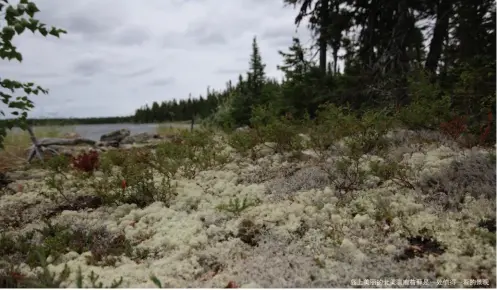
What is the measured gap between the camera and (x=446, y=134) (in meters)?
5.83

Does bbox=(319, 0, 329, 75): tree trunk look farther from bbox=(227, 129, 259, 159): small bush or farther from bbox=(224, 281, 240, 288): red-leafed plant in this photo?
bbox=(224, 281, 240, 288): red-leafed plant

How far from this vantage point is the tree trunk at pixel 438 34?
11.2 m

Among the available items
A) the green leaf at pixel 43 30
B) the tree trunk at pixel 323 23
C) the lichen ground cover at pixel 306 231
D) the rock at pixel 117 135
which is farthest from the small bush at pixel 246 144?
the rock at pixel 117 135

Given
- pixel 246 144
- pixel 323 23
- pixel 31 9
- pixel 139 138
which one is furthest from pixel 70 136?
pixel 31 9

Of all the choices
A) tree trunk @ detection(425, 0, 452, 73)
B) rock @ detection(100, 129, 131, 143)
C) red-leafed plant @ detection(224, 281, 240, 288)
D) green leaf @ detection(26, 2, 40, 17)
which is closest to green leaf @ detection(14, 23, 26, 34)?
green leaf @ detection(26, 2, 40, 17)

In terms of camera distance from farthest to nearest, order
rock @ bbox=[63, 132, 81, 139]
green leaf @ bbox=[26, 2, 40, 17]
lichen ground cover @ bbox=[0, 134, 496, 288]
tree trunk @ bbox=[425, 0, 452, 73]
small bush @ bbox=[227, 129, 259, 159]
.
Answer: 1. rock @ bbox=[63, 132, 81, 139]
2. tree trunk @ bbox=[425, 0, 452, 73]
3. small bush @ bbox=[227, 129, 259, 159]
4. green leaf @ bbox=[26, 2, 40, 17]
5. lichen ground cover @ bbox=[0, 134, 496, 288]

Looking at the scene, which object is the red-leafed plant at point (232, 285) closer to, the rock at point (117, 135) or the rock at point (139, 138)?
the rock at point (139, 138)

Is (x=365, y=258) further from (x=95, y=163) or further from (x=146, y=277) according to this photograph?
(x=95, y=163)

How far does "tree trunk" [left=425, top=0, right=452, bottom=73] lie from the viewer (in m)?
11.2

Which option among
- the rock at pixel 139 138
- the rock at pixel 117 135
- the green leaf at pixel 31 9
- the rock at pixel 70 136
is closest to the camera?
the green leaf at pixel 31 9

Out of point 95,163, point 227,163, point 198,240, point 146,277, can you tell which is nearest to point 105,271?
point 146,277

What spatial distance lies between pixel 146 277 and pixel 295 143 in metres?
3.95

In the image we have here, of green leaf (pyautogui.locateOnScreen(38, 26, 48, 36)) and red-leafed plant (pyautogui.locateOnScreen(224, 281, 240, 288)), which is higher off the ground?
green leaf (pyautogui.locateOnScreen(38, 26, 48, 36))

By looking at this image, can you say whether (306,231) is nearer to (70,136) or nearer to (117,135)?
(117,135)
